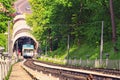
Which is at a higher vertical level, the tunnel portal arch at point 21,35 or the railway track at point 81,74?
the tunnel portal arch at point 21,35

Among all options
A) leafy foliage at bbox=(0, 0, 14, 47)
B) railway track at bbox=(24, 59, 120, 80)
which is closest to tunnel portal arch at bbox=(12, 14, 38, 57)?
leafy foliage at bbox=(0, 0, 14, 47)

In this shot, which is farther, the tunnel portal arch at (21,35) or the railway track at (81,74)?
the tunnel portal arch at (21,35)

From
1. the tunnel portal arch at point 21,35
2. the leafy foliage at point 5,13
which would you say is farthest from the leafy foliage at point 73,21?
the tunnel portal arch at point 21,35

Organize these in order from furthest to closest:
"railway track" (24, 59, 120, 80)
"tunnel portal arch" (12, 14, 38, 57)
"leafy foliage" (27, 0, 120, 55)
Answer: "tunnel portal arch" (12, 14, 38, 57) < "leafy foliage" (27, 0, 120, 55) < "railway track" (24, 59, 120, 80)

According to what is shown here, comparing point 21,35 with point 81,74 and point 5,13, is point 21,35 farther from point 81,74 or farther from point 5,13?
point 81,74

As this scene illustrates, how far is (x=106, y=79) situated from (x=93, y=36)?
51811 mm

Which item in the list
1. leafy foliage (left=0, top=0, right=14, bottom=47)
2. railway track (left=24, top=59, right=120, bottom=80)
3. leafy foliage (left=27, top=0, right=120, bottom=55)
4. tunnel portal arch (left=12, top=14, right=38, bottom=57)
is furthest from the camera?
tunnel portal arch (left=12, top=14, right=38, bottom=57)

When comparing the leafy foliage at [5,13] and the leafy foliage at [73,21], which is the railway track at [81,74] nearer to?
the leafy foliage at [5,13]

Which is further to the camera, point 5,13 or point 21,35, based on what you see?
point 21,35

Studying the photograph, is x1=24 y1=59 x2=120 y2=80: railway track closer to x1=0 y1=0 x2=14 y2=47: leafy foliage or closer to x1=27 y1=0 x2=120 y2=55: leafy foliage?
x1=0 y1=0 x2=14 y2=47: leafy foliage

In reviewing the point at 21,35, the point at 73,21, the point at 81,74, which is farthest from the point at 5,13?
the point at 21,35

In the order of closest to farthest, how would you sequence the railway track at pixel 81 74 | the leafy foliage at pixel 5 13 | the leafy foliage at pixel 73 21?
the railway track at pixel 81 74 → the leafy foliage at pixel 5 13 → the leafy foliage at pixel 73 21

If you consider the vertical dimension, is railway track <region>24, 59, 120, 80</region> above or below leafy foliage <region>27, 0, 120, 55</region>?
below

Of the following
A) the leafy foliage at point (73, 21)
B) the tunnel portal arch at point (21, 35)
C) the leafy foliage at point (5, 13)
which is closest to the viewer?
the leafy foliage at point (5, 13)
